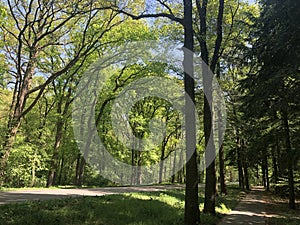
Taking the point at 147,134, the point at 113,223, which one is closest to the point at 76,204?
the point at 113,223

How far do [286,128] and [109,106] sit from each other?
2170 centimetres

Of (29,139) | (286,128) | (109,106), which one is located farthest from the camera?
(109,106)

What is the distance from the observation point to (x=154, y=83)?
95.3ft

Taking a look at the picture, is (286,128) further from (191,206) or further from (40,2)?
(40,2)

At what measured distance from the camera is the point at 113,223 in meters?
8.06

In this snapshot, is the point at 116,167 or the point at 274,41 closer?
the point at 274,41

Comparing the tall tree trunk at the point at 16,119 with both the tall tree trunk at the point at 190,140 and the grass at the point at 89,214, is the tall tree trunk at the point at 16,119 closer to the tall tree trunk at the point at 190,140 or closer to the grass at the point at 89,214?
the grass at the point at 89,214

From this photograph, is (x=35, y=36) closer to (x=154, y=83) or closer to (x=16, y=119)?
(x=16, y=119)

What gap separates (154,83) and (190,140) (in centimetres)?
2005

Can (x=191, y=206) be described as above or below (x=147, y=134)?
below

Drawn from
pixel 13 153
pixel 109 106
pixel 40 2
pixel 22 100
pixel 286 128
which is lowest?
pixel 13 153

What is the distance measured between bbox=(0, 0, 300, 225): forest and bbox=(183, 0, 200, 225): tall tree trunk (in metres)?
0.03

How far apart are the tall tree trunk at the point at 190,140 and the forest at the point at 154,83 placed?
0.11ft

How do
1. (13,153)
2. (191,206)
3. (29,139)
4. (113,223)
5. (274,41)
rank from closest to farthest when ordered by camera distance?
1. (113,223)
2. (191,206)
3. (274,41)
4. (13,153)
5. (29,139)
